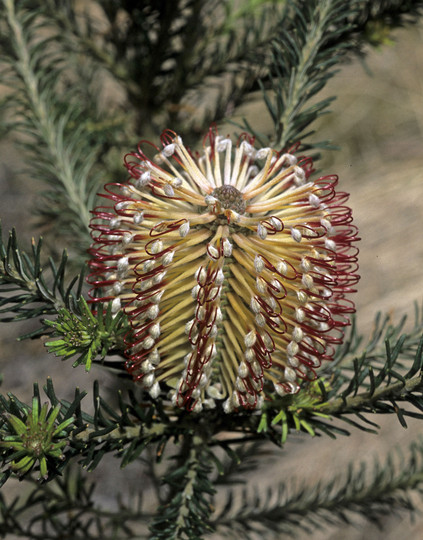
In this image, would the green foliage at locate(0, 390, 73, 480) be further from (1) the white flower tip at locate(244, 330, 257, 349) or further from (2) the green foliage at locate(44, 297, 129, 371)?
(1) the white flower tip at locate(244, 330, 257, 349)

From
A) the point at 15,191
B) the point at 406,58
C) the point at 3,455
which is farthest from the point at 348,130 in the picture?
the point at 3,455

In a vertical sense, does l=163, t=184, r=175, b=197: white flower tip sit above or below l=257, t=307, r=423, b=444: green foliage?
above

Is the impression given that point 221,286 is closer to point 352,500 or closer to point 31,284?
point 31,284

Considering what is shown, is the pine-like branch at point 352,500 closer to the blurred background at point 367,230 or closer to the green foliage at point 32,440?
the blurred background at point 367,230

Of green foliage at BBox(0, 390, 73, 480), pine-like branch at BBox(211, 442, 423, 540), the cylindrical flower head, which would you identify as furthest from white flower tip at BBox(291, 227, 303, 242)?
pine-like branch at BBox(211, 442, 423, 540)

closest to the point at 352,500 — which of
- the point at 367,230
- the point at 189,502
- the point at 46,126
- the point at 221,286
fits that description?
the point at 189,502
